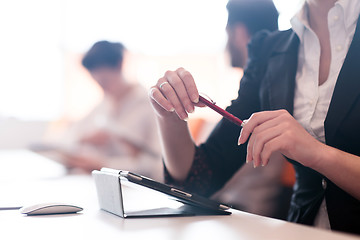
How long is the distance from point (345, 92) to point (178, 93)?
1.22 ft

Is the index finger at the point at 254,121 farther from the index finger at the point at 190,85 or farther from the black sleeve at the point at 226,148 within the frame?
the black sleeve at the point at 226,148

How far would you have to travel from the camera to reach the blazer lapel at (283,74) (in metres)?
1.08

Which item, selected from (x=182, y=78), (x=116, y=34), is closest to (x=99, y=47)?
(x=116, y=34)

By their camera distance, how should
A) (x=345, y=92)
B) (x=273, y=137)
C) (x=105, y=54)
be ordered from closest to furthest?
(x=273, y=137) < (x=345, y=92) < (x=105, y=54)

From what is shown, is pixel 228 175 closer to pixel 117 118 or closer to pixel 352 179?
pixel 352 179

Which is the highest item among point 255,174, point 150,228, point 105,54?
point 105,54

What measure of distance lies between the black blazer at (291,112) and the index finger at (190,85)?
321 mm

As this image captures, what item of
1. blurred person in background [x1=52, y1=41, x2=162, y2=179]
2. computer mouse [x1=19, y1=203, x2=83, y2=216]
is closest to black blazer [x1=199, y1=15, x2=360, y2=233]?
computer mouse [x1=19, y1=203, x2=83, y2=216]

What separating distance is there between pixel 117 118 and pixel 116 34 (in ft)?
5.90

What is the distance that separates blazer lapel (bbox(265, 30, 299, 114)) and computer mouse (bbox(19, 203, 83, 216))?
564mm

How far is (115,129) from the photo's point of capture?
2619mm

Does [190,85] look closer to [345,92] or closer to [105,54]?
[345,92]

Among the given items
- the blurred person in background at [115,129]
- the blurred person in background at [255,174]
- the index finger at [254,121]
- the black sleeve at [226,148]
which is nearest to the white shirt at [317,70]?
the black sleeve at [226,148]

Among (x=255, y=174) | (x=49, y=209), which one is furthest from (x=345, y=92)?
(x=255, y=174)
